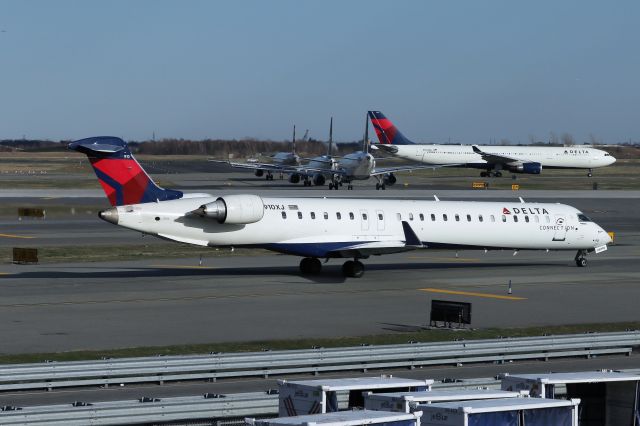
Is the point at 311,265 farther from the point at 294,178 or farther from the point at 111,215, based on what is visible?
the point at 294,178

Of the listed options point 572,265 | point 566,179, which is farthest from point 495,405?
point 566,179

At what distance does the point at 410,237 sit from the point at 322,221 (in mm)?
3253

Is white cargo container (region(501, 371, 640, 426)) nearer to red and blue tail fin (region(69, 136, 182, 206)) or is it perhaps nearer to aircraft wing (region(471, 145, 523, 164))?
red and blue tail fin (region(69, 136, 182, 206))

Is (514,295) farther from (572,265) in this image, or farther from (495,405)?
(495,405)

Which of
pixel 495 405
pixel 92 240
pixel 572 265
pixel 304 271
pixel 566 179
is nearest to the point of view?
pixel 495 405

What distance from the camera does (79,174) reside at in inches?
4946

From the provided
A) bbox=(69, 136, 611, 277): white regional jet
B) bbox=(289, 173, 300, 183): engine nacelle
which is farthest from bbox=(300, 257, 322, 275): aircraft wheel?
bbox=(289, 173, 300, 183): engine nacelle

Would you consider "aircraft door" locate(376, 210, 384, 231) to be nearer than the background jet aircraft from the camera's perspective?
Yes

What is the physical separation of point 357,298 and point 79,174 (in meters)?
94.4

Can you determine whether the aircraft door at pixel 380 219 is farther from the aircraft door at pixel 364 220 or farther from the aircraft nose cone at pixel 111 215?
the aircraft nose cone at pixel 111 215

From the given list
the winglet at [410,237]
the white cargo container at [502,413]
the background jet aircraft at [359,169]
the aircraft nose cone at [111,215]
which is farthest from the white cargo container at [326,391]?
the background jet aircraft at [359,169]

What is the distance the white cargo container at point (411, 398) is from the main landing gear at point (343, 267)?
26.1 m

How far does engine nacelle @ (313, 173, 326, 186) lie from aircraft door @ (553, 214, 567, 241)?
56.9 metres

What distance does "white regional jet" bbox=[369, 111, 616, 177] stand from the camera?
119 metres
